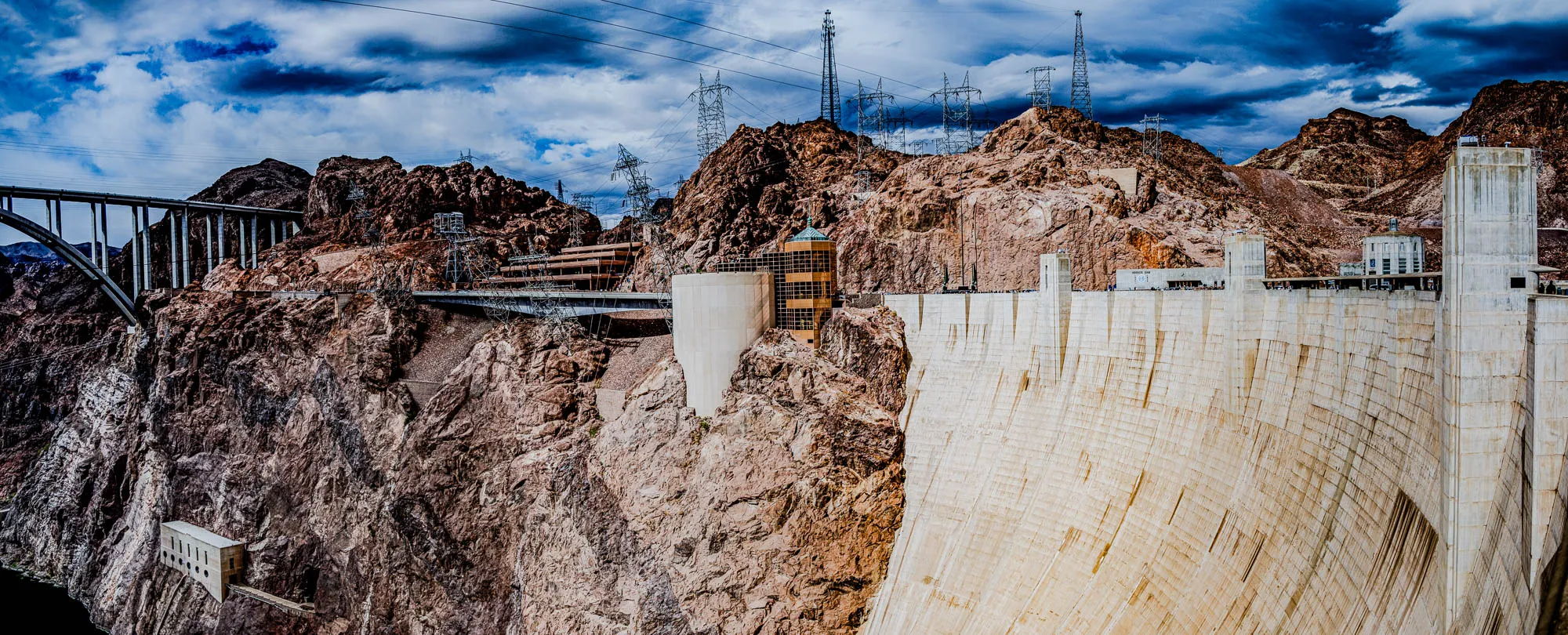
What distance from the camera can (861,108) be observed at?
83625mm

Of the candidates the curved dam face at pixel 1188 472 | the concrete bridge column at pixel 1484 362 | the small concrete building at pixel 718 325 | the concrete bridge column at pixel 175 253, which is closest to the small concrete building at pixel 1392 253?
the curved dam face at pixel 1188 472

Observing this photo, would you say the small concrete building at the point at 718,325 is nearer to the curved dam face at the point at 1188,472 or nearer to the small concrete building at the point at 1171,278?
the curved dam face at the point at 1188,472

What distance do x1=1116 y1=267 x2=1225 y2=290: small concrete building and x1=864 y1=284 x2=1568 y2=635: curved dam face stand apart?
25.1 ft

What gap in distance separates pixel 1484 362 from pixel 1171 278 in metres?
26.2

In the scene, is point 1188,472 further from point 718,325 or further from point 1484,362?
point 718,325

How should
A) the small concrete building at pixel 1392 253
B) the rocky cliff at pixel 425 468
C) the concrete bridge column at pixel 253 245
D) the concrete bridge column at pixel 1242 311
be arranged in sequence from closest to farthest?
1. the concrete bridge column at pixel 1242 311
2. the small concrete building at pixel 1392 253
3. the rocky cliff at pixel 425 468
4. the concrete bridge column at pixel 253 245

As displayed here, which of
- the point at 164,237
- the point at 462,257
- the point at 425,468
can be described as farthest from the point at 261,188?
the point at 425,468

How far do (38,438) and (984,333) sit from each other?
9942cm

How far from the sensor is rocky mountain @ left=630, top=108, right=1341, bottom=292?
163ft

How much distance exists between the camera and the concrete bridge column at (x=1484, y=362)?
48.0 ft

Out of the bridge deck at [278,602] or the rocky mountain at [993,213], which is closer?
the rocky mountain at [993,213]

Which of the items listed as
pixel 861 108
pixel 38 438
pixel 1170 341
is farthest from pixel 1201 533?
pixel 38 438

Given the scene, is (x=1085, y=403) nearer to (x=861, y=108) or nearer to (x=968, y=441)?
(x=968, y=441)

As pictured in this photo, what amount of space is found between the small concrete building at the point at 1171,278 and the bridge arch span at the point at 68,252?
3390 inches
